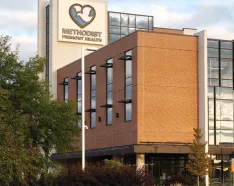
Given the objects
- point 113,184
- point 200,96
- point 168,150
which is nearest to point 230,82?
point 200,96

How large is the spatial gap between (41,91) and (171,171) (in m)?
17.6

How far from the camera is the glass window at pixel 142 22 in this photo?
261ft

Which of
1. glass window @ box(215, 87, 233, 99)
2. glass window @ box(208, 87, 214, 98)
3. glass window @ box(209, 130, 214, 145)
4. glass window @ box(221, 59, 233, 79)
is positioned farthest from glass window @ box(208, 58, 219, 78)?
glass window @ box(209, 130, 214, 145)

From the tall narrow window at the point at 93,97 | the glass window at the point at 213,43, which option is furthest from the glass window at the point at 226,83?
the tall narrow window at the point at 93,97

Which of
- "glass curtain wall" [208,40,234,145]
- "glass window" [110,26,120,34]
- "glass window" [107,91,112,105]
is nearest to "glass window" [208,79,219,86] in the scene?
"glass curtain wall" [208,40,234,145]

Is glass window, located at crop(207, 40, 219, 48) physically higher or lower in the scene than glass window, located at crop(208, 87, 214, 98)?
higher

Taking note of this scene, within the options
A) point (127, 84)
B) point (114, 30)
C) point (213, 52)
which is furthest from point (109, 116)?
point (114, 30)

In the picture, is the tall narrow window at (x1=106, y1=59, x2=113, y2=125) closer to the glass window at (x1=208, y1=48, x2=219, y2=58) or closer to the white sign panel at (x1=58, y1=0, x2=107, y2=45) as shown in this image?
the glass window at (x1=208, y1=48, x2=219, y2=58)

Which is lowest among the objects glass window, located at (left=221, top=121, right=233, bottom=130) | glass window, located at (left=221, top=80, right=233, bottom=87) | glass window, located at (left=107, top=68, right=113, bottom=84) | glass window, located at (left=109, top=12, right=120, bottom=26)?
glass window, located at (left=221, top=121, right=233, bottom=130)

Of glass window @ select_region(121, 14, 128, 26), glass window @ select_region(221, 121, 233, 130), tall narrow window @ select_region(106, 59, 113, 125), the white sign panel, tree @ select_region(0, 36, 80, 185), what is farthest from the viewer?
glass window @ select_region(121, 14, 128, 26)

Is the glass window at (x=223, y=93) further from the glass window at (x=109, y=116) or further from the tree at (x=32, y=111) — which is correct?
the tree at (x=32, y=111)

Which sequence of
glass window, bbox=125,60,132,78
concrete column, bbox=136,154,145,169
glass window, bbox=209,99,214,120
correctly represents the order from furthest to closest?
glass window, bbox=209,99,214,120, glass window, bbox=125,60,132,78, concrete column, bbox=136,154,145,169

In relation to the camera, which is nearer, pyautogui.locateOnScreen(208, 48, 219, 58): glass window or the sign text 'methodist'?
pyautogui.locateOnScreen(208, 48, 219, 58): glass window

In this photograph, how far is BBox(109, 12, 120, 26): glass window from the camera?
75.3 meters
